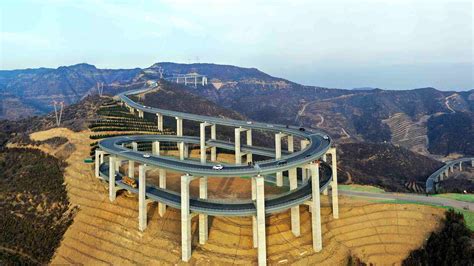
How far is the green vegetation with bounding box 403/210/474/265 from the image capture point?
4996 centimetres

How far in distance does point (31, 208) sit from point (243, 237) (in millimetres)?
46089

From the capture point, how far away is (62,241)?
6334cm

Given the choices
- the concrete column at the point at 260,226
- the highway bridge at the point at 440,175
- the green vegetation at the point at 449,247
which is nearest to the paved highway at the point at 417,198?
the green vegetation at the point at 449,247

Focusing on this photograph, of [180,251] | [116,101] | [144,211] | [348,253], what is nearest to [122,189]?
[144,211]

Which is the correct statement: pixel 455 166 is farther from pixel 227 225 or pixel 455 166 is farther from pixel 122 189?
pixel 122 189

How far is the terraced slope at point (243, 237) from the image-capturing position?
180 ft

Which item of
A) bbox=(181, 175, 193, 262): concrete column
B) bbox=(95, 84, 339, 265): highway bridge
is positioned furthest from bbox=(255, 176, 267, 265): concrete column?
bbox=(181, 175, 193, 262): concrete column

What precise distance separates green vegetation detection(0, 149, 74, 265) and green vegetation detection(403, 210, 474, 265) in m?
65.0

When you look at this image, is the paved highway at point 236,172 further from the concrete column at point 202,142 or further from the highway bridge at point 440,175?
the highway bridge at point 440,175

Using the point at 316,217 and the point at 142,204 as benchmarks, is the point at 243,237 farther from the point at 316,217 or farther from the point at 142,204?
the point at 142,204

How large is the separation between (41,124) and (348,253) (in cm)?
10425

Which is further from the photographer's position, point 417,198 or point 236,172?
point 417,198

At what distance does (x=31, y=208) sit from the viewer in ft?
228

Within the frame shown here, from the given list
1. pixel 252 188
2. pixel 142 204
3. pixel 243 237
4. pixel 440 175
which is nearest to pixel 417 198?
pixel 252 188
